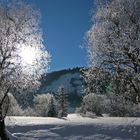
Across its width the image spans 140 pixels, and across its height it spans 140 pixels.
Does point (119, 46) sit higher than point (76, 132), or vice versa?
point (119, 46)

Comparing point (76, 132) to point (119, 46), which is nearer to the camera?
point (119, 46)

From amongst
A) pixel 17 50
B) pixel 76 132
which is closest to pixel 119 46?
pixel 17 50

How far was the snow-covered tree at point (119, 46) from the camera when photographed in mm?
20219

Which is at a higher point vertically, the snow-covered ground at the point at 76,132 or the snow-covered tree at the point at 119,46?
the snow-covered tree at the point at 119,46

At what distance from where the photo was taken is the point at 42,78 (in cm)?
2883

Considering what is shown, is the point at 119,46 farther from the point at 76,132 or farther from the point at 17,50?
the point at 76,132

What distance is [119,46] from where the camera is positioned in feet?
68.9

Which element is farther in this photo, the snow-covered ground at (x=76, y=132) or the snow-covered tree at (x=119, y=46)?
the snow-covered ground at (x=76, y=132)

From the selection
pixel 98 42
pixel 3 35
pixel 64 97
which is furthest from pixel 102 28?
pixel 64 97

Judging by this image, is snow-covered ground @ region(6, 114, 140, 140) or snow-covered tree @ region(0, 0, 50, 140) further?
snow-covered ground @ region(6, 114, 140, 140)

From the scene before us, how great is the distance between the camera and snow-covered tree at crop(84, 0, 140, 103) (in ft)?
66.3

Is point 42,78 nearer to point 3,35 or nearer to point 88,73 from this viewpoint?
point 3,35

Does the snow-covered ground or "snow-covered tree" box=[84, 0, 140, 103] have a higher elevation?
"snow-covered tree" box=[84, 0, 140, 103]

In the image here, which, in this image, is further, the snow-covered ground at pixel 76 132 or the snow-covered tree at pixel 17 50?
the snow-covered ground at pixel 76 132
